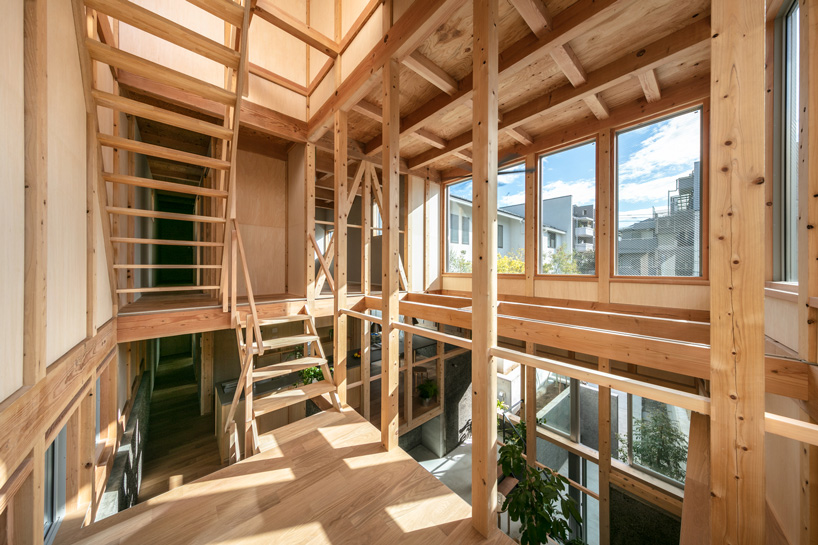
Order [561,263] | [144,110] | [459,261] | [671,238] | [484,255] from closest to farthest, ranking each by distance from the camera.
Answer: [484,255]
[144,110]
[671,238]
[561,263]
[459,261]

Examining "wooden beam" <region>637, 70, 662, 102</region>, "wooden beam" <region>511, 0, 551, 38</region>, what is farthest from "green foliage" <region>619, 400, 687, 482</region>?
"wooden beam" <region>511, 0, 551, 38</region>

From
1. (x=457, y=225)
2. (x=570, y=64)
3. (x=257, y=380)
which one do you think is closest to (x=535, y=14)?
(x=570, y=64)

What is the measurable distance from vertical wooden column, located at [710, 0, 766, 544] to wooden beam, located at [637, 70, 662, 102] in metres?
2.06

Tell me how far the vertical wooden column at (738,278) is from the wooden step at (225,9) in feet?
7.68

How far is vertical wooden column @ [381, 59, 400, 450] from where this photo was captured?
7.27ft

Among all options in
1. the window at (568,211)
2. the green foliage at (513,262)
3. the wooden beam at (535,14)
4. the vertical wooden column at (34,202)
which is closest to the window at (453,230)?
the green foliage at (513,262)

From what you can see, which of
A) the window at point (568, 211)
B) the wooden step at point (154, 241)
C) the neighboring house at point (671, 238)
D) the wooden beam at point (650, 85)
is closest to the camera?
the wooden step at point (154, 241)

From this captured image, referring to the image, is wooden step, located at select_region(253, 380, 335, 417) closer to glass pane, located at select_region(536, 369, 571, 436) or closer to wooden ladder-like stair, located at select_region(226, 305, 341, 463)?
wooden ladder-like stair, located at select_region(226, 305, 341, 463)

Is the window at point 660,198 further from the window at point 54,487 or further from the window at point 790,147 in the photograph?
the window at point 54,487

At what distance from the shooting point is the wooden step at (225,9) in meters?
1.68

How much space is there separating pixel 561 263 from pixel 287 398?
147 inches

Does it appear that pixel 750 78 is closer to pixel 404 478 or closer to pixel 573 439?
pixel 404 478

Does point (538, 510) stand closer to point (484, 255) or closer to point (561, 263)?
point (484, 255)

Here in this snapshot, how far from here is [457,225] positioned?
588cm
